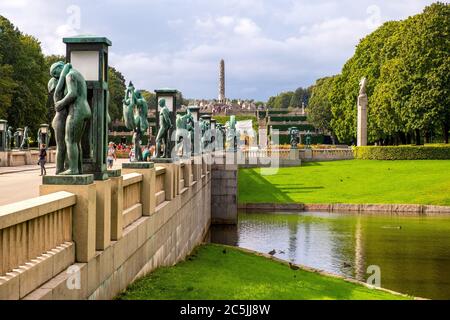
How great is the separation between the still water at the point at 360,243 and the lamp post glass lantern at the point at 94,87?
12.1m

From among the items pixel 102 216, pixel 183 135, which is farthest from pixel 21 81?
pixel 102 216

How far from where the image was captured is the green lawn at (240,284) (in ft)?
37.7

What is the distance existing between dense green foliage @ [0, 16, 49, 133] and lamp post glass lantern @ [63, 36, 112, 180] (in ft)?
151

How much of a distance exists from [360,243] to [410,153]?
3314 cm

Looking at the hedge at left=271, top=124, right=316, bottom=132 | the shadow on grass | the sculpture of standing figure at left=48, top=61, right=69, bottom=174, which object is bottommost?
the shadow on grass

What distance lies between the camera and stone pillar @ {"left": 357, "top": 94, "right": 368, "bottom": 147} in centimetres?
6531

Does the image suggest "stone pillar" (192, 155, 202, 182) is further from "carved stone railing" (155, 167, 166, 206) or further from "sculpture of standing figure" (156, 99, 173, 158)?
"carved stone railing" (155, 167, 166, 206)

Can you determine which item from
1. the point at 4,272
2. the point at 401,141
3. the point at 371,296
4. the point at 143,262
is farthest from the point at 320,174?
the point at 4,272

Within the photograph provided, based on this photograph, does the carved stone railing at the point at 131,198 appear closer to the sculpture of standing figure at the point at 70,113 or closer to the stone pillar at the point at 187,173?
the sculpture of standing figure at the point at 70,113

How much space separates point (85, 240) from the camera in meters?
8.39

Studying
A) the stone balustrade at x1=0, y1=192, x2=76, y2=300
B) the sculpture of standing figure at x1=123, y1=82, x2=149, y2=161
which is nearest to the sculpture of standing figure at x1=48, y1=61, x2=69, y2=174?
the stone balustrade at x1=0, y1=192, x2=76, y2=300

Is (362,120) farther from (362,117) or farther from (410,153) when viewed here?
(410,153)

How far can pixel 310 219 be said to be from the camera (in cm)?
3616
